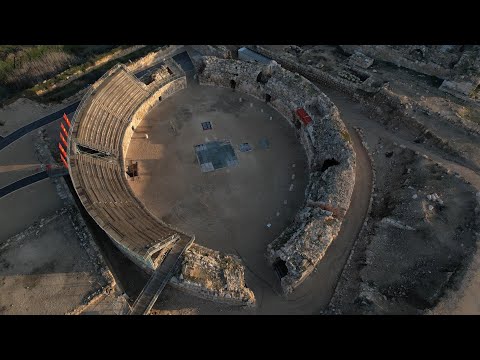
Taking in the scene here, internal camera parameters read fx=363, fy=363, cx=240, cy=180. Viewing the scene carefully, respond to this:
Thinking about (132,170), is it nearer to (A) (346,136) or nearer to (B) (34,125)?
(B) (34,125)

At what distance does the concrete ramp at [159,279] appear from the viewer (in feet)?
97.1

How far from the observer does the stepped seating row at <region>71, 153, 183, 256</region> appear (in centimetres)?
3117

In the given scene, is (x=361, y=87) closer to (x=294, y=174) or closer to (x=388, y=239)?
(x=294, y=174)

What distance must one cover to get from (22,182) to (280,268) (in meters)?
27.3

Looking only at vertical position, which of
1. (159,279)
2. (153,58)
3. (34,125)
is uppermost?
(153,58)

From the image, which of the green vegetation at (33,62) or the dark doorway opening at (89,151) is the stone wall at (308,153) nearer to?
the dark doorway opening at (89,151)

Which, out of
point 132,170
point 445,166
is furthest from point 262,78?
point 445,166

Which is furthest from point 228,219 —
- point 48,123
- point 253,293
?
point 48,123

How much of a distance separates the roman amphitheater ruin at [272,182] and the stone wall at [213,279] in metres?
0.12

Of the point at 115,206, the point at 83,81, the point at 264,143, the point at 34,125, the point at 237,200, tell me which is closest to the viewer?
the point at 115,206

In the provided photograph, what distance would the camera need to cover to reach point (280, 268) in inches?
1299

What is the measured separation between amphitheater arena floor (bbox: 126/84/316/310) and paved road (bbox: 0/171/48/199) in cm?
898

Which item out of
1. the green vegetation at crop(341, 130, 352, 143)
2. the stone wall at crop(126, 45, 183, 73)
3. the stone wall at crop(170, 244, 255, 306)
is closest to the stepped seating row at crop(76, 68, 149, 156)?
the stone wall at crop(126, 45, 183, 73)

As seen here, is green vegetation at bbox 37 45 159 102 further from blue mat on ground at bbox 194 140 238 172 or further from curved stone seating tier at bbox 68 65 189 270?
blue mat on ground at bbox 194 140 238 172
